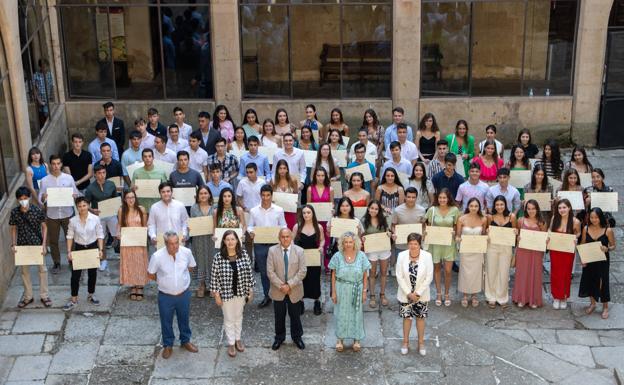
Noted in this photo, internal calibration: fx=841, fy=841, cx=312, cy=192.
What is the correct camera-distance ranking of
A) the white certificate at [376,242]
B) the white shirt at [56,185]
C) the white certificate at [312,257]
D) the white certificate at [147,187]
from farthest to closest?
the white certificate at [147,187]
the white shirt at [56,185]
the white certificate at [376,242]
the white certificate at [312,257]

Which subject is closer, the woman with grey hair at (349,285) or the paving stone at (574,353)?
the woman with grey hair at (349,285)

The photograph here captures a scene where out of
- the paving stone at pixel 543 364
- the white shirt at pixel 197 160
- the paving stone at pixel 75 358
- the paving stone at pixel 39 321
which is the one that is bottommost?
the paving stone at pixel 543 364

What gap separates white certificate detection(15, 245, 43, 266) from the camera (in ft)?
39.2

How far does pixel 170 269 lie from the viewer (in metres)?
10.7

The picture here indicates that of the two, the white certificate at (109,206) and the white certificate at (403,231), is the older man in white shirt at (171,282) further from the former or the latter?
the white certificate at (403,231)

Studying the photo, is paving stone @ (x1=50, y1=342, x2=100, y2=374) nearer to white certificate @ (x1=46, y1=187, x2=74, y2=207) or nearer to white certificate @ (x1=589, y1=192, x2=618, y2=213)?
white certificate @ (x1=46, y1=187, x2=74, y2=207)

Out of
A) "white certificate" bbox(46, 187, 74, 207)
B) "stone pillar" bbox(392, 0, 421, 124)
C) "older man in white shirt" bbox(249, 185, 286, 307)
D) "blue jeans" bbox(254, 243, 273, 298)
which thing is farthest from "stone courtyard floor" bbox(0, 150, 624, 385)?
"stone pillar" bbox(392, 0, 421, 124)

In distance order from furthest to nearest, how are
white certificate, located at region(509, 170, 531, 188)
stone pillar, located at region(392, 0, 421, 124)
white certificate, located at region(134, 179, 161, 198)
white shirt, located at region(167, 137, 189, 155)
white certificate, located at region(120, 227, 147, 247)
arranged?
1. stone pillar, located at region(392, 0, 421, 124)
2. white shirt, located at region(167, 137, 189, 155)
3. white certificate, located at region(509, 170, 531, 188)
4. white certificate, located at region(134, 179, 161, 198)
5. white certificate, located at region(120, 227, 147, 247)

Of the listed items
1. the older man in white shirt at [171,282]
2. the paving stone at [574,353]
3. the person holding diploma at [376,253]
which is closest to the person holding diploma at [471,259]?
the person holding diploma at [376,253]

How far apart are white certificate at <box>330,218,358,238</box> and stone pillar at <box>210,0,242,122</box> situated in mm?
7216

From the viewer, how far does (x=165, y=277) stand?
10.7 meters

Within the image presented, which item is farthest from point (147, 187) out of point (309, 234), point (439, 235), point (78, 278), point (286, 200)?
point (439, 235)

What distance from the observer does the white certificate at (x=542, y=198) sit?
12.9 meters

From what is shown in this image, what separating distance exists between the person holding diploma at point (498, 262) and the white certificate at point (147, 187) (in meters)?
5.13
